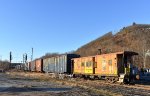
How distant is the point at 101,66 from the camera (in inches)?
1608

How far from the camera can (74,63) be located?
51.8 metres

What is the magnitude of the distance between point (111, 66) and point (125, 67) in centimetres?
208

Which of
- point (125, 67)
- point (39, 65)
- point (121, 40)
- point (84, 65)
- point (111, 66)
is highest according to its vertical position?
point (121, 40)

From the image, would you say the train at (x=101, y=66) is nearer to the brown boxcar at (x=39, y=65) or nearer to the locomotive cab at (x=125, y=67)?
the locomotive cab at (x=125, y=67)

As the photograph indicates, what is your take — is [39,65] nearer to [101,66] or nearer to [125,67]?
[101,66]

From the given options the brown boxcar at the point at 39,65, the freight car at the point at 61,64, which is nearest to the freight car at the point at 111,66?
the freight car at the point at 61,64

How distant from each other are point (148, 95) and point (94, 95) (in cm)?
370

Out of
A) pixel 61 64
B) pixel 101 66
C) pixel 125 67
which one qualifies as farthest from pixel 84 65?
pixel 125 67

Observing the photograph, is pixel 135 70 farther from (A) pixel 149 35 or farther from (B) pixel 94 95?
(A) pixel 149 35

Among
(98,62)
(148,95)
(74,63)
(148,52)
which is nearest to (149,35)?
(148,52)

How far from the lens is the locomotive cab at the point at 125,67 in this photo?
35.2 meters

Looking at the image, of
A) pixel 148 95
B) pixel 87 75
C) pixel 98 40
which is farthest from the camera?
A: pixel 98 40

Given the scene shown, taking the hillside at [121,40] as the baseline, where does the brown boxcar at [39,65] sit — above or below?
below

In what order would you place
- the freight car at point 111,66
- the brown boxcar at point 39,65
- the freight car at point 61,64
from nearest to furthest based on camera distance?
the freight car at point 111,66, the freight car at point 61,64, the brown boxcar at point 39,65
